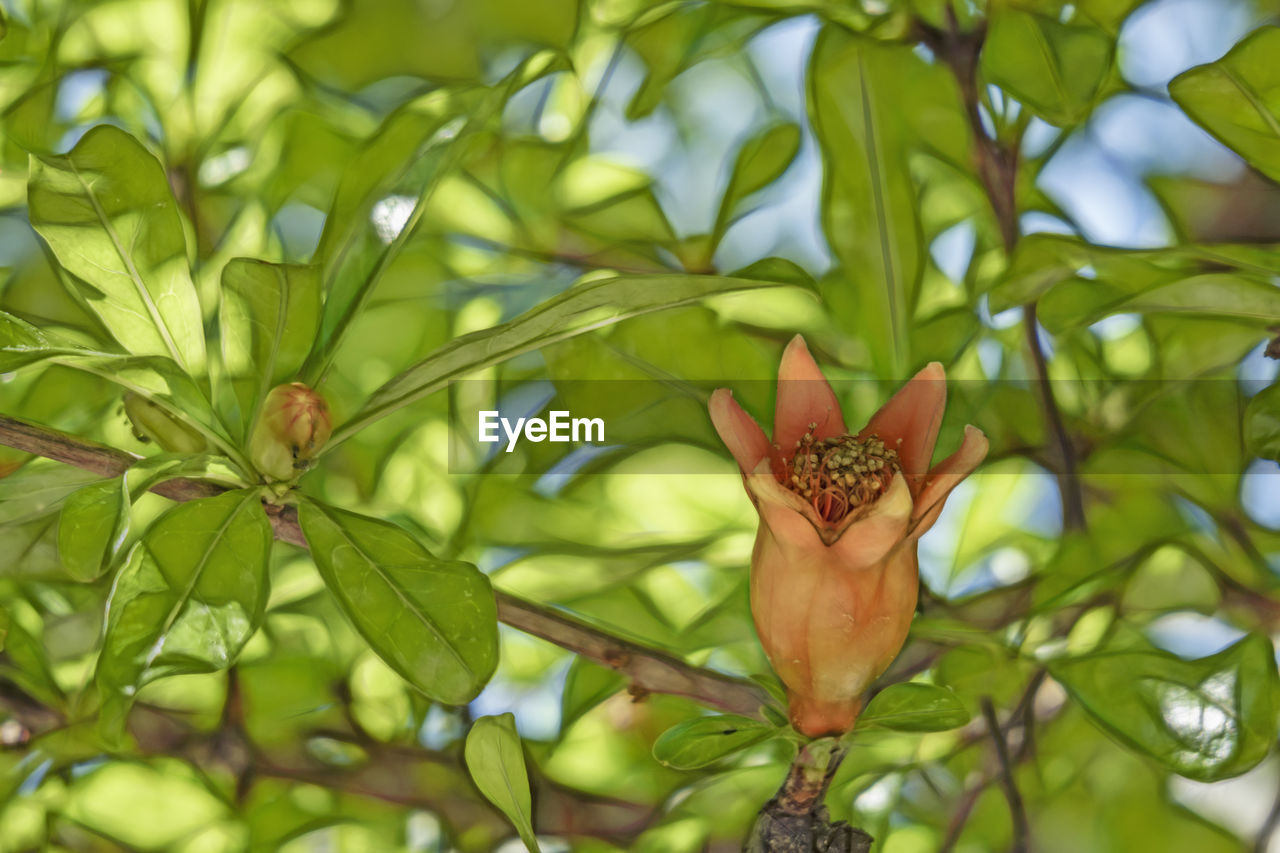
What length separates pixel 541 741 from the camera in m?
0.56

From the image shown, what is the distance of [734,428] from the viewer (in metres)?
0.47

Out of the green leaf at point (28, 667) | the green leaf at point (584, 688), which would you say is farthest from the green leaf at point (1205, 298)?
the green leaf at point (28, 667)

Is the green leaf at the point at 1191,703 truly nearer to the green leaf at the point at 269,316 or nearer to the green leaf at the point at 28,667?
the green leaf at the point at 269,316

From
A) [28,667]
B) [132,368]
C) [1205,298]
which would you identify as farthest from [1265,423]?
[28,667]

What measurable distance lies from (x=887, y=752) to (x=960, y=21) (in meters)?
0.39

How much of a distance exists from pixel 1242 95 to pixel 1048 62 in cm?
9

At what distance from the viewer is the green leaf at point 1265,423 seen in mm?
510

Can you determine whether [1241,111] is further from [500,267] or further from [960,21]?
[500,267]

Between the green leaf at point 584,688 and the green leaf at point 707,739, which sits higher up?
the green leaf at point 707,739

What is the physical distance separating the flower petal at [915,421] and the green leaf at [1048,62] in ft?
0.53

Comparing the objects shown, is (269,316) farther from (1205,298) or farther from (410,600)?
(1205,298)

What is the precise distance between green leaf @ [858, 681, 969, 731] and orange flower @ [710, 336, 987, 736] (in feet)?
0.04

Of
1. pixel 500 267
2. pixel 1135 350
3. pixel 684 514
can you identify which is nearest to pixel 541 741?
pixel 684 514

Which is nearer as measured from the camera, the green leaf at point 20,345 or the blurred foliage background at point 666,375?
the green leaf at point 20,345
